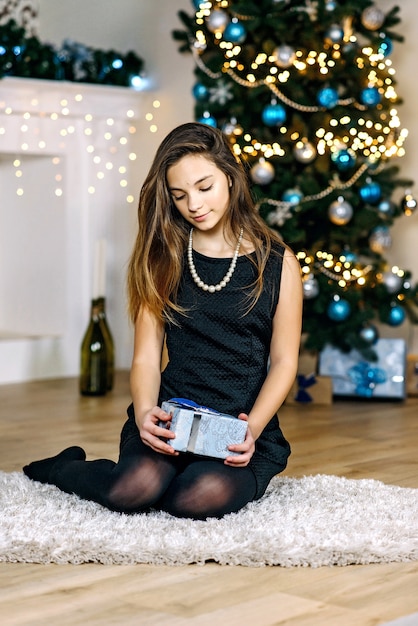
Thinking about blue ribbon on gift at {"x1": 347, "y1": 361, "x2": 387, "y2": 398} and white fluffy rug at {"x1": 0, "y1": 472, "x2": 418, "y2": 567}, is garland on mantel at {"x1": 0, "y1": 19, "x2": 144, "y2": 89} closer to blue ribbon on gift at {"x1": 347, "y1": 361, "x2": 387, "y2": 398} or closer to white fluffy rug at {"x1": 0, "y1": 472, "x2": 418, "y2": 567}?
blue ribbon on gift at {"x1": 347, "y1": 361, "x2": 387, "y2": 398}

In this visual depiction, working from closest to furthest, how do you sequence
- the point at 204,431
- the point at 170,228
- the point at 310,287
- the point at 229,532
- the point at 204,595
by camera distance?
the point at 204,595 → the point at 229,532 → the point at 204,431 → the point at 170,228 → the point at 310,287

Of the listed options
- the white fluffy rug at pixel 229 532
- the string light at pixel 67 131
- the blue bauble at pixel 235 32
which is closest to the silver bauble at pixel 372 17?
the blue bauble at pixel 235 32

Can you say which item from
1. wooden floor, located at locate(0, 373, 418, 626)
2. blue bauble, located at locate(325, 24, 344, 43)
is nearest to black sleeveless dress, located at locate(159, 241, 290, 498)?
wooden floor, located at locate(0, 373, 418, 626)

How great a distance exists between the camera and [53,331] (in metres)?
4.67

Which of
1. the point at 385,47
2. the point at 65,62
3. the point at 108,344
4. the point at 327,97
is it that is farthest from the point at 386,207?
the point at 65,62

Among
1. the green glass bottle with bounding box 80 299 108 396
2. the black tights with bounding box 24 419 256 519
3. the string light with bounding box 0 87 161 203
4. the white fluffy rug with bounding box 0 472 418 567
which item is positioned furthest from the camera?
the string light with bounding box 0 87 161 203

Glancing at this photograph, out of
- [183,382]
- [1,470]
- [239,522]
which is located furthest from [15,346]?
[239,522]

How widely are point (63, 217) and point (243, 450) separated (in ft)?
9.09

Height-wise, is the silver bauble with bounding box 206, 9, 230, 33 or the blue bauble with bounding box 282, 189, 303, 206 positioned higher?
the silver bauble with bounding box 206, 9, 230, 33

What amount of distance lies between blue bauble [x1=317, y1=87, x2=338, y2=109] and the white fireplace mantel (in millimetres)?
1093

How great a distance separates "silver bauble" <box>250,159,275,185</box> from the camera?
3.89 meters

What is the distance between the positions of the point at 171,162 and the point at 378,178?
196 centimetres

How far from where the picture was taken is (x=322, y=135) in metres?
3.96

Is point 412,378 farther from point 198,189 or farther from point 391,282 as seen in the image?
point 198,189
